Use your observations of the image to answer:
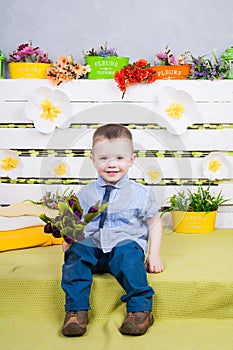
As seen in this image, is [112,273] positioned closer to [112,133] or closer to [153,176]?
[112,133]

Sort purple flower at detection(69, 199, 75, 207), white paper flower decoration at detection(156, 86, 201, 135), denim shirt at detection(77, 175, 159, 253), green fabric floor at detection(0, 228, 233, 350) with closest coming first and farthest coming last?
green fabric floor at detection(0, 228, 233, 350), purple flower at detection(69, 199, 75, 207), denim shirt at detection(77, 175, 159, 253), white paper flower decoration at detection(156, 86, 201, 135)

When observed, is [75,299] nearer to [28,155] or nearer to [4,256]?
[4,256]

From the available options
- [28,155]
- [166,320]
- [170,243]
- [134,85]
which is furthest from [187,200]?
[166,320]

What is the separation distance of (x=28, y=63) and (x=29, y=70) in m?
0.03

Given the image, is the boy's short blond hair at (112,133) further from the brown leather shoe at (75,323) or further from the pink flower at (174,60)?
the pink flower at (174,60)

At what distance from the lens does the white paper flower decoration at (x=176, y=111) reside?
267 centimetres

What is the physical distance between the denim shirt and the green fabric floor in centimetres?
13

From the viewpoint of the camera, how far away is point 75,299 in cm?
167

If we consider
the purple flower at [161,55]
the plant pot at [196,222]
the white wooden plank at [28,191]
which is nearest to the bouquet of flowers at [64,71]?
the purple flower at [161,55]

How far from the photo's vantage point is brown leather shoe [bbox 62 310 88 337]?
1625 millimetres

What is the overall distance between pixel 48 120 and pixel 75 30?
493mm

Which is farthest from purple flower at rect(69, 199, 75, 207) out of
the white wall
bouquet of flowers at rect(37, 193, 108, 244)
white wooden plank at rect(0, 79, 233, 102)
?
the white wall

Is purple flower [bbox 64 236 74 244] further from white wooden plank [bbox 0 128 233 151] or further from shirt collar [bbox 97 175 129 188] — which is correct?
white wooden plank [bbox 0 128 233 151]

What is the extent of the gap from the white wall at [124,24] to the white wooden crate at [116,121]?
0.25m
